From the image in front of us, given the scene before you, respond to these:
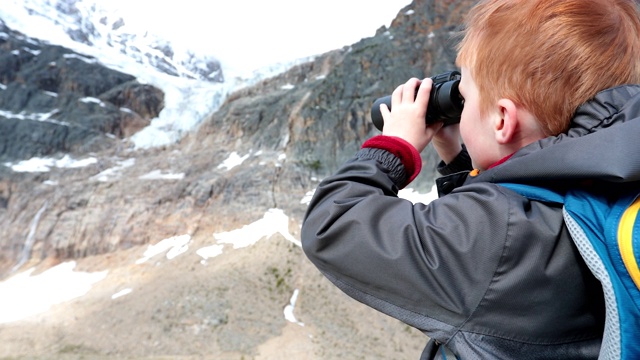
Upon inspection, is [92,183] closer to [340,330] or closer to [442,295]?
[340,330]

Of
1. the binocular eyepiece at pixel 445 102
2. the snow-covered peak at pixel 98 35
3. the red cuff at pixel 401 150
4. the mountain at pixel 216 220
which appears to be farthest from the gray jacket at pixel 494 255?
the snow-covered peak at pixel 98 35

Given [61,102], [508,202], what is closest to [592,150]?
[508,202]

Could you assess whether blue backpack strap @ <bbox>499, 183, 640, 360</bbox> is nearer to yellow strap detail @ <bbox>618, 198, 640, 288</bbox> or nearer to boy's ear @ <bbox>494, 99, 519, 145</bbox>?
yellow strap detail @ <bbox>618, 198, 640, 288</bbox>

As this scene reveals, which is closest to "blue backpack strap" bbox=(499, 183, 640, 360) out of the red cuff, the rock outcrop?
the red cuff

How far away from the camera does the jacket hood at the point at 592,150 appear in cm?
98

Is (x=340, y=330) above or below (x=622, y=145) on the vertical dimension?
below

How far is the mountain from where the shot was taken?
1847 cm

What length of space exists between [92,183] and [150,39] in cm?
6874

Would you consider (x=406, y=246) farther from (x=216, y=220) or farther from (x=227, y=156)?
(x=227, y=156)

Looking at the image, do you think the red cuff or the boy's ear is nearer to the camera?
the boy's ear

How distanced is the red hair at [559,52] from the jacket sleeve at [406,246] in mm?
344

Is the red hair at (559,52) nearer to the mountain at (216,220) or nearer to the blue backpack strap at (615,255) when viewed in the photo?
the blue backpack strap at (615,255)

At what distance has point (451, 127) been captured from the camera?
180 cm

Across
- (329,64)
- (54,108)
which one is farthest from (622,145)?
(54,108)
